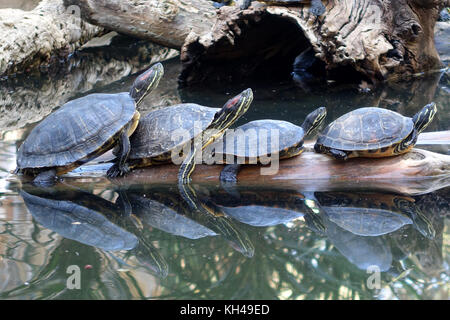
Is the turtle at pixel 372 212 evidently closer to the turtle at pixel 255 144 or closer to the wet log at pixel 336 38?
the turtle at pixel 255 144

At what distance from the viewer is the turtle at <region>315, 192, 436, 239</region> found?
10.2 ft

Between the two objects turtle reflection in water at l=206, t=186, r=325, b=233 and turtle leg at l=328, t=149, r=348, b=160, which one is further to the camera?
turtle leg at l=328, t=149, r=348, b=160

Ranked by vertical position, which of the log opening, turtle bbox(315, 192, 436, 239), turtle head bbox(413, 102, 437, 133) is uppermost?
turtle head bbox(413, 102, 437, 133)

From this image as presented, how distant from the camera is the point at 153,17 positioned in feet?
28.7

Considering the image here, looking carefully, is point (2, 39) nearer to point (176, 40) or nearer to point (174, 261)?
point (176, 40)

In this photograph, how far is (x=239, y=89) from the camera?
748 cm

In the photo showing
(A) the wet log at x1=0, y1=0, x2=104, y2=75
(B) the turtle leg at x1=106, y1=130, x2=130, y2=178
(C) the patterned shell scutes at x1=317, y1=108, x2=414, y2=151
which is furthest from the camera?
(A) the wet log at x1=0, y1=0, x2=104, y2=75

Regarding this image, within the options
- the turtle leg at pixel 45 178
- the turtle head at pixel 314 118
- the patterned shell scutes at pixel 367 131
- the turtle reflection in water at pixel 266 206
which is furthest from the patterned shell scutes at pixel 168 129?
the patterned shell scutes at pixel 367 131

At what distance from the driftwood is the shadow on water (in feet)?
11.7

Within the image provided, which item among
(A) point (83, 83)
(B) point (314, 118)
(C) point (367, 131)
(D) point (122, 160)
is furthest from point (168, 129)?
(A) point (83, 83)

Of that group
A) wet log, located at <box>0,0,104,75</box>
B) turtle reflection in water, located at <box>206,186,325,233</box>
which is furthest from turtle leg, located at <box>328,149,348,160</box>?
wet log, located at <box>0,0,104,75</box>

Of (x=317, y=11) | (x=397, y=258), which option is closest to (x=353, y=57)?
(x=317, y=11)

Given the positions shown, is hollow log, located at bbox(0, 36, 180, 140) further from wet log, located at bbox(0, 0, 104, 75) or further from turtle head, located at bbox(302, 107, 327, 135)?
turtle head, located at bbox(302, 107, 327, 135)

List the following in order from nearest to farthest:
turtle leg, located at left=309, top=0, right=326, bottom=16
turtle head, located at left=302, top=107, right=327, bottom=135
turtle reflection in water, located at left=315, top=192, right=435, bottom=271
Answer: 1. turtle reflection in water, located at left=315, top=192, right=435, bottom=271
2. turtle head, located at left=302, top=107, right=327, bottom=135
3. turtle leg, located at left=309, top=0, right=326, bottom=16
